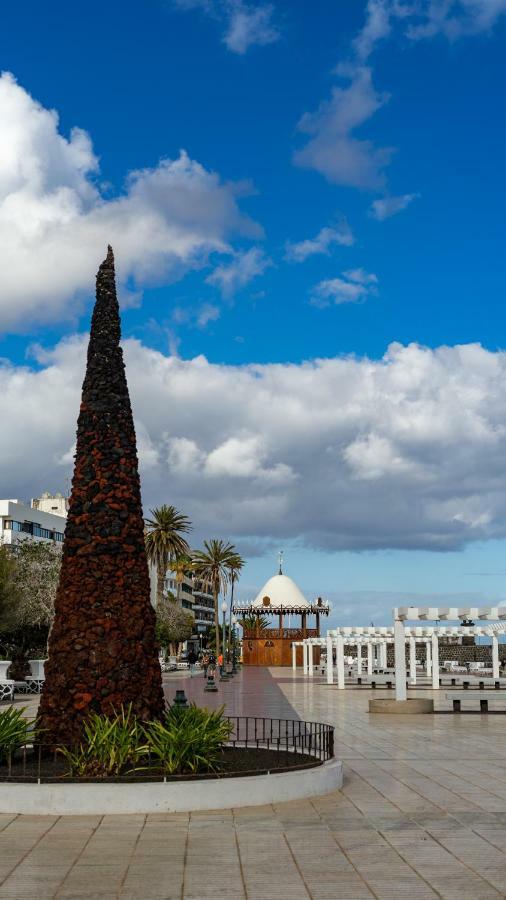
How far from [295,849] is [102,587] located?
14.1 ft

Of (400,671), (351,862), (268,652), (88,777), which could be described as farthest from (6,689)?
(268,652)

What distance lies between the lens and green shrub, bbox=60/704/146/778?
32.4 ft

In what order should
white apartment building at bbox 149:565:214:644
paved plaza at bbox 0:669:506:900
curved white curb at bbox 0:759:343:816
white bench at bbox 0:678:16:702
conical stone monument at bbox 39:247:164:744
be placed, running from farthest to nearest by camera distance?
white apartment building at bbox 149:565:214:644 < white bench at bbox 0:678:16:702 < conical stone monument at bbox 39:247:164:744 < curved white curb at bbox 0:759:343:816 < paved plaza at bbox 0:669:506:900

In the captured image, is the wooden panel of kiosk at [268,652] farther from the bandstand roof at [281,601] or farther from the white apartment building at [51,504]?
the white apartment building at [51,504]

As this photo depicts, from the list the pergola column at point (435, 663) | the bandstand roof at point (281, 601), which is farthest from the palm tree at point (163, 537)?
the pergola column at point (435, 663)

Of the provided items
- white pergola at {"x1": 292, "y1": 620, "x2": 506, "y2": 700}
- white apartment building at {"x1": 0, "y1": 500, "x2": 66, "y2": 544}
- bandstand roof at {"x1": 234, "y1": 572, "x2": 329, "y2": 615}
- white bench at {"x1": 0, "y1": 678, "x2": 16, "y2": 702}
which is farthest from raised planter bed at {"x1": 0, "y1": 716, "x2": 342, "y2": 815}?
white apartment building at {"x1": 0, "y1": 500, "x2": 66, "y2": 544}

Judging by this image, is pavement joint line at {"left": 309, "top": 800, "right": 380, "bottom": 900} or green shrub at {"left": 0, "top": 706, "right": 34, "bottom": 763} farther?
green shrub at {"left": 0, "top": 706, "right": 34, "bottom": 763}

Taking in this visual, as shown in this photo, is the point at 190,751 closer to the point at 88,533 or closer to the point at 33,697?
the point at 88,533

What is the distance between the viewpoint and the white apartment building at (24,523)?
88562 millimetres

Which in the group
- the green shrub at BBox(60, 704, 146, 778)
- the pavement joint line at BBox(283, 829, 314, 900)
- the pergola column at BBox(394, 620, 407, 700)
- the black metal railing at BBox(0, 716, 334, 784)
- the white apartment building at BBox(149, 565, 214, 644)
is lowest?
the pavement joint line at BBox(283, 829, 314, 900)

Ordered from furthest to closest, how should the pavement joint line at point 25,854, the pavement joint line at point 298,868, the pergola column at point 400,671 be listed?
1. the pergola column at point 400,671
2. the pavement joint line at point 25,854
3. the pavement joint line at point 298,868

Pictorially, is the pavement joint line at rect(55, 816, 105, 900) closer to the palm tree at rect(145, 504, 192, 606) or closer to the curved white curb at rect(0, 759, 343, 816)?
the curved white curb at rect(0, 759, 343, 816)

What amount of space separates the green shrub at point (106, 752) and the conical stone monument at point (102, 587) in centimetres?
60

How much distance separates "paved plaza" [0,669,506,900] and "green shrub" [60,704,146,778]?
0.72 metres
